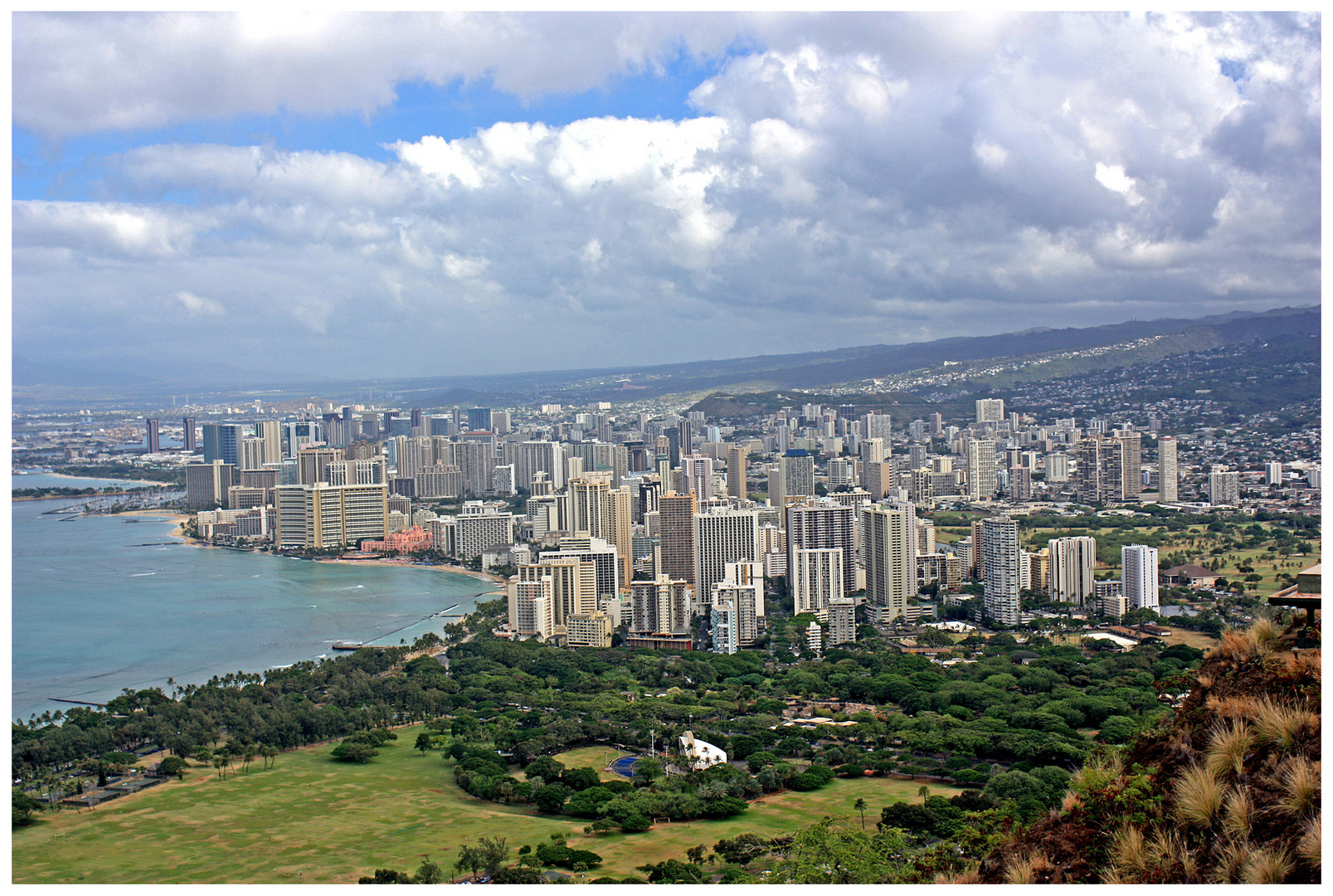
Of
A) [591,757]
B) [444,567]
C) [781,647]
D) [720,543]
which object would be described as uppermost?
[720,543]

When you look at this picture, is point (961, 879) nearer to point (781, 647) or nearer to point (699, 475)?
point (781, 647)

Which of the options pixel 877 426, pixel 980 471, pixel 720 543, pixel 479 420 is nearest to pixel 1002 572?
pixel 720 543

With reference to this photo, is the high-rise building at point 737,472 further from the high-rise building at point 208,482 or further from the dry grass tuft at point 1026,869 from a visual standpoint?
the dry grass tuft at point 1026,869

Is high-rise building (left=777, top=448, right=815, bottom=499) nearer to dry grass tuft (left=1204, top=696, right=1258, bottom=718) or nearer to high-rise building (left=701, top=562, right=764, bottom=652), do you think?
high-rise building (left=701, top=562, right=764, bottom=652)

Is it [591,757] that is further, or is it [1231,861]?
[591,757]

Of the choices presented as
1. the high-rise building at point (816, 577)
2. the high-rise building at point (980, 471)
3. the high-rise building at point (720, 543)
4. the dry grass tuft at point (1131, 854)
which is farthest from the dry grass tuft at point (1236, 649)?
the high-rise building at point (980, 471)
